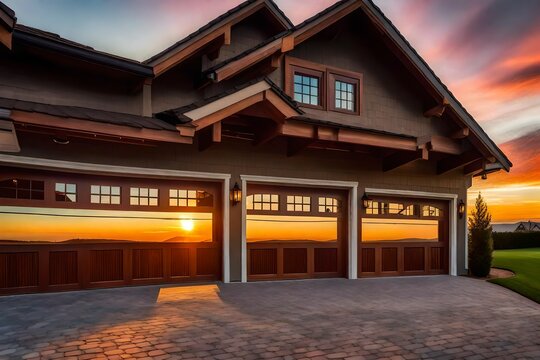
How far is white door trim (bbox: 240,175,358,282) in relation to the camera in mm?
9469

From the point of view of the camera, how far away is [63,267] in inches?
310

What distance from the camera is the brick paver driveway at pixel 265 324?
15.2ft

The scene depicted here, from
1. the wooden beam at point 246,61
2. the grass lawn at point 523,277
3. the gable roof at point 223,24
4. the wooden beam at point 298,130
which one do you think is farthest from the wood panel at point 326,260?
the gable roof at point 223,24

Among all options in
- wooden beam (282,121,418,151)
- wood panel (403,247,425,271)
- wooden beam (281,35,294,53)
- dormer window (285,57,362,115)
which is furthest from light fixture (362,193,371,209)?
wooden beam (281,35,294,53)

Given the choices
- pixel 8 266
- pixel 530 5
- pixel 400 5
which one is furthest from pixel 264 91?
pixel 530 5

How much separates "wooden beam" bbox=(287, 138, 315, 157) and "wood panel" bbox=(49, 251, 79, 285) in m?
5.36

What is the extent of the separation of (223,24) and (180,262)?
549 cm

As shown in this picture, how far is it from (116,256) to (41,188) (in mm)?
2005

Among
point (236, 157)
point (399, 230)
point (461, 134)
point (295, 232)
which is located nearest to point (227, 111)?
point (236, 157)

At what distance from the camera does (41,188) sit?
778cm

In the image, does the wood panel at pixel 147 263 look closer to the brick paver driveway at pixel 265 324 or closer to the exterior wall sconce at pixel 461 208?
the brick paver driveway at pixel 265 324

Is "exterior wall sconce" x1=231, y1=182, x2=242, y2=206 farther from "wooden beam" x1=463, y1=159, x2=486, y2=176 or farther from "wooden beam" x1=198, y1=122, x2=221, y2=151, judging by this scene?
"wooden beam" x1=463, y1=159, x2=486, y2=176

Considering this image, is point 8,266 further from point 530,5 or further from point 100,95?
point 530,5

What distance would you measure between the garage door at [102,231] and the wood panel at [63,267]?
2cm
